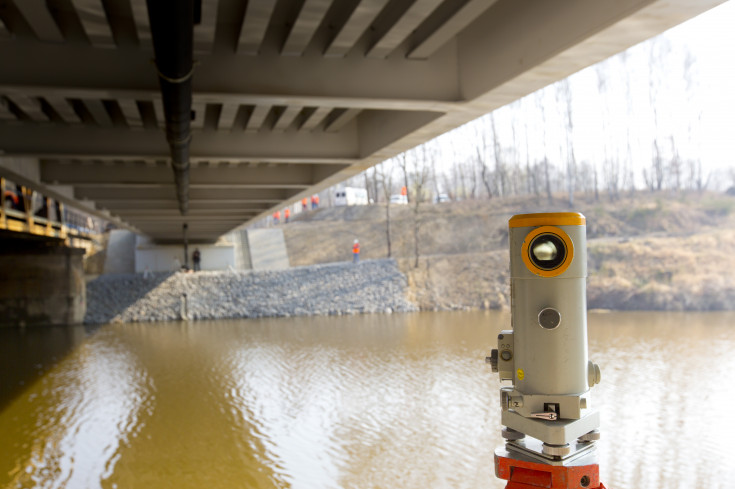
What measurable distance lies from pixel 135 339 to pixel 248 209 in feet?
27.5

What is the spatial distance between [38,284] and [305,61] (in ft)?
83.2

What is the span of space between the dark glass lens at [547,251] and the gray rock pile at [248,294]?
26458 mm

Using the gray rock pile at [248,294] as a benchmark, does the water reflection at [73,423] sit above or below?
below

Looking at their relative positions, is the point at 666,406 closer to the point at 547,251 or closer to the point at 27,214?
the point at 547,251

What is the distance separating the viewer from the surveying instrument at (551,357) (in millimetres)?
2871

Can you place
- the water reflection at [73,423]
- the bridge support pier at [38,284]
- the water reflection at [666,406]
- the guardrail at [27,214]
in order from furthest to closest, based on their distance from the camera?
the bridge support pier at [38,284] < the guardrail at [27,214] < the water reflection at [73,423] < the water reflection at [666,406]

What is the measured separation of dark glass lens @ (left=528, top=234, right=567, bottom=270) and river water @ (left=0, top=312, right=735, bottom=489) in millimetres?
5858

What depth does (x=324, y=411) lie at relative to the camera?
11.9 metres

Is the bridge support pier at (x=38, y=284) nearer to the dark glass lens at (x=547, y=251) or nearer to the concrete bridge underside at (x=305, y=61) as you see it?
the concrete bridge underside at (x=305, y=61)

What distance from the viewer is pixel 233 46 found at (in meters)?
5.80

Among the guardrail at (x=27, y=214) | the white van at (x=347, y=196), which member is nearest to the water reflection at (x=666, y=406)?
the guardrail at (x=27, y=214)

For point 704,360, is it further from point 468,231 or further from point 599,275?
point 468,231

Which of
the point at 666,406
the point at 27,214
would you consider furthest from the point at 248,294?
the point at 666,406

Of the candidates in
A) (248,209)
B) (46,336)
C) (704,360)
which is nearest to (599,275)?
(704,360)
